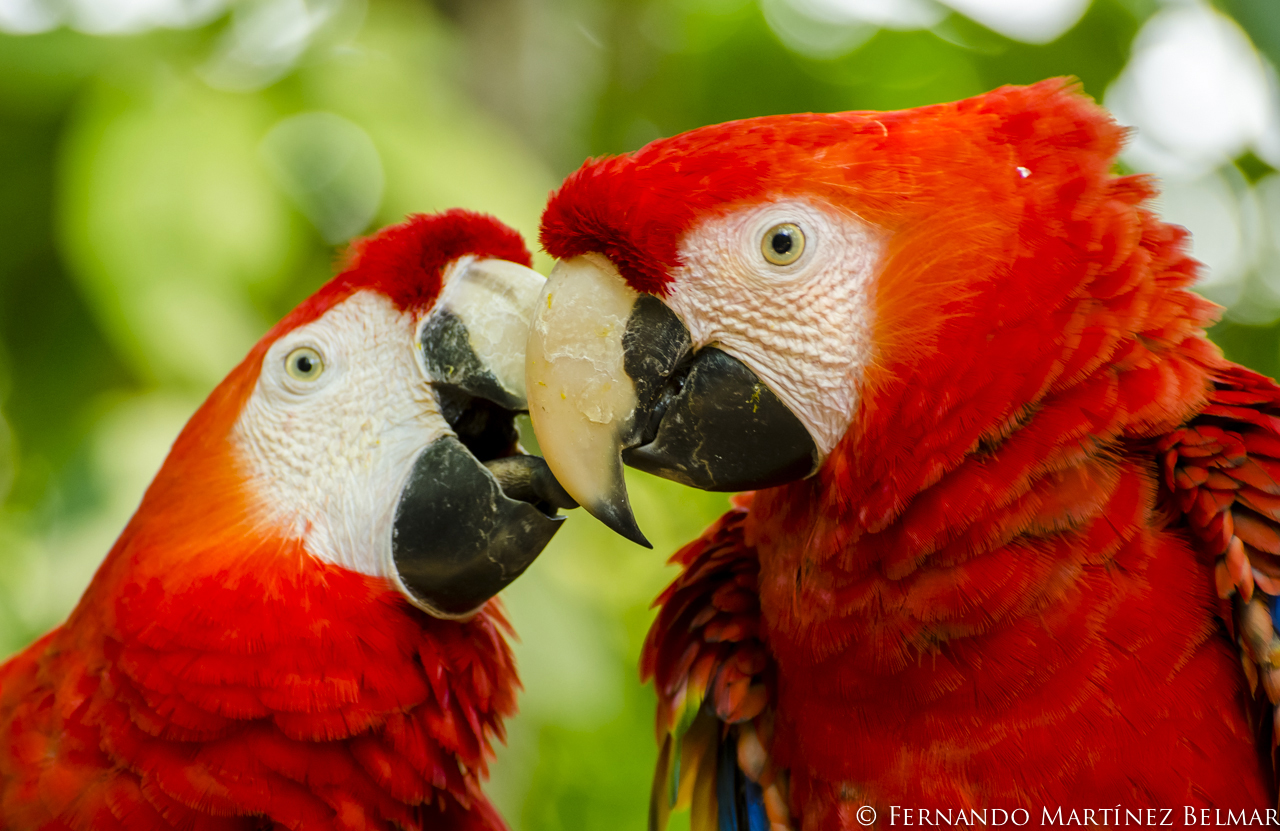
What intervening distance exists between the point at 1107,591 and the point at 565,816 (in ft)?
5.77

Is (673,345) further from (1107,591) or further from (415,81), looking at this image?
(415,81)

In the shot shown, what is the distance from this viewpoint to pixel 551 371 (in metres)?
1.08

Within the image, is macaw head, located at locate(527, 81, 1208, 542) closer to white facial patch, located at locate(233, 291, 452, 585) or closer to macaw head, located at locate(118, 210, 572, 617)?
macaw head, located at locate(118, 210, 572, 617)

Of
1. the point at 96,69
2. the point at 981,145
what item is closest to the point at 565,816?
the point at 981,145

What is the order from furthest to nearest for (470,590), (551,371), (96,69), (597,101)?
(597,101) → (96,69) → (470,590) → (551,371)

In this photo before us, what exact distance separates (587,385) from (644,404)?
7 cm

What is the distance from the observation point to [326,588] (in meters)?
1.17

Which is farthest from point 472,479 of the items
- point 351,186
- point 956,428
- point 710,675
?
point 351,186

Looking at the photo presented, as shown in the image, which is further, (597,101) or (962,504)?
(597,101)

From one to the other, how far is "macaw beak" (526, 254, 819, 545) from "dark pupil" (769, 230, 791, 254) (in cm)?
13

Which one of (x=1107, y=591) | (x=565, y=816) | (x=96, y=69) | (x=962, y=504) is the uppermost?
(x=96, y=69)

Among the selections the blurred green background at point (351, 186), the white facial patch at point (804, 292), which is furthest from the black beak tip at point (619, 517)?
the blurred green background at point (351, 186)

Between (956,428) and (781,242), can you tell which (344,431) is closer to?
(781,242)

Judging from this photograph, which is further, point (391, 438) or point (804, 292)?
point (391, 438)
